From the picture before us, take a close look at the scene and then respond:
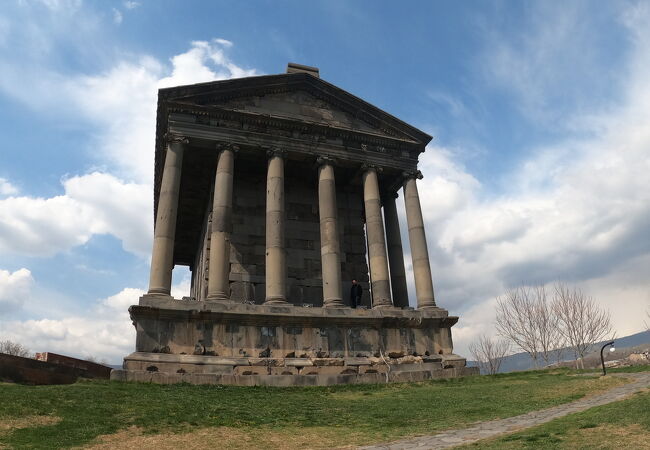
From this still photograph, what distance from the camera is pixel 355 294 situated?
76.2 feet

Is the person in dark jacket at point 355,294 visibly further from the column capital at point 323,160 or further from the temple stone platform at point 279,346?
the column capital at point 323,160

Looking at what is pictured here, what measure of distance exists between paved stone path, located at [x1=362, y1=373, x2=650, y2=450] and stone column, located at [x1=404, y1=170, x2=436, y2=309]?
9.70 meters

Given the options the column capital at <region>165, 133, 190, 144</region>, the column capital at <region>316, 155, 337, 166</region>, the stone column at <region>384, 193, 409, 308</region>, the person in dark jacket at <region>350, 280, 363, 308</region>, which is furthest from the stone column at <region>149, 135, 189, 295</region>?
the stone column at <region>384, 193, 409, 308</region>

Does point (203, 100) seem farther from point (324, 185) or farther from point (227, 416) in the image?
point (227, 416)

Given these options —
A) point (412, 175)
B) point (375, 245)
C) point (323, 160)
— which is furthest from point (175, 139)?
point (412, 175)

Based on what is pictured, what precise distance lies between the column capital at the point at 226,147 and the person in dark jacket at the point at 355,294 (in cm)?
855

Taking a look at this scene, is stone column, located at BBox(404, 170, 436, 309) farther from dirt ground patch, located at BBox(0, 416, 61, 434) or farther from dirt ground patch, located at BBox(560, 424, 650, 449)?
dirt ground patch, located at BBox(0, 416, 61, 434)

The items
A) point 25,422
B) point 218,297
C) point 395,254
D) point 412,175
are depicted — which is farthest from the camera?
point 395,254

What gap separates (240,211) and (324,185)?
4.89 metres

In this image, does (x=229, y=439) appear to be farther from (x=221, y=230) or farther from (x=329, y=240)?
(x=329, y=240)

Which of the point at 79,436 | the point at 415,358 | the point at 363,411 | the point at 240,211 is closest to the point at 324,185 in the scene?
the point at 240,211

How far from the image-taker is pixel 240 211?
83.5 ft

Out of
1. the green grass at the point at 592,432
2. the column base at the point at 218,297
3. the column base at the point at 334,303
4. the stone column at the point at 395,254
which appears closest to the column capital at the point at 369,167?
the stone column at the point at 395,254

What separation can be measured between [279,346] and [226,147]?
9.73 m
